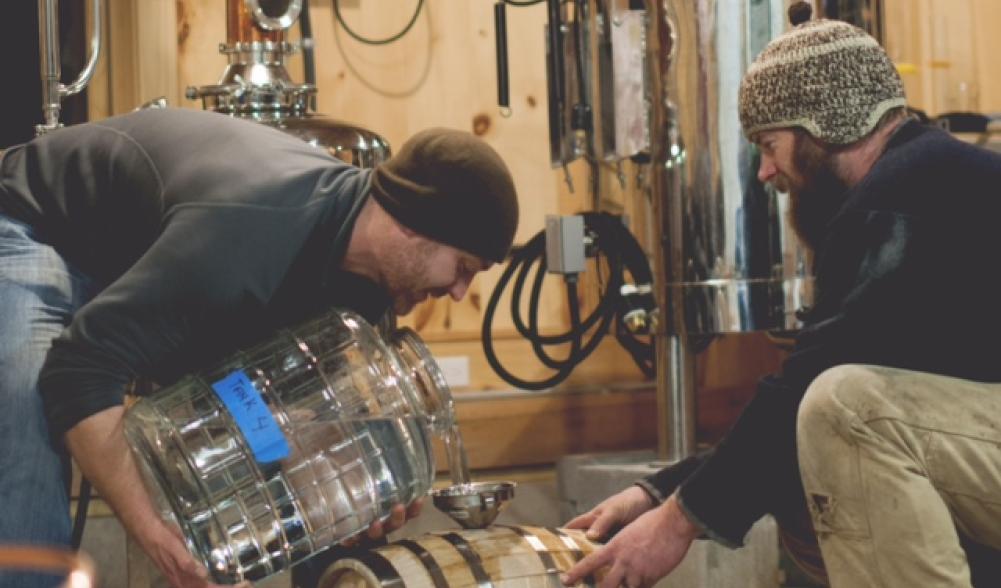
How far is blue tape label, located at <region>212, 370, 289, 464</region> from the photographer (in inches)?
77.7

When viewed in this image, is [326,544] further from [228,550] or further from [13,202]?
[13,202]

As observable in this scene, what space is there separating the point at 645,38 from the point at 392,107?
0.73 m

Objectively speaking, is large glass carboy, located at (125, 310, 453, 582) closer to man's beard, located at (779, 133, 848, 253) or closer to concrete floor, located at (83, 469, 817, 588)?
concrete floor, located at (83, 469, 817, 588)

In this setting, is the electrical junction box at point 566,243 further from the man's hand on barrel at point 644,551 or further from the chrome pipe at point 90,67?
the man's hand on barrel at point 644,551

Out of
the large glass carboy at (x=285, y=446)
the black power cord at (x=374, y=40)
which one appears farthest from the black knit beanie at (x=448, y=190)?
the black power cord at (x=374, y=40)

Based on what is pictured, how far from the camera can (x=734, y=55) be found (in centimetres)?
321

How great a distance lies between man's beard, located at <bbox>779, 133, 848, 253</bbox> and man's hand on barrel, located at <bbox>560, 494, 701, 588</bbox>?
51 cm

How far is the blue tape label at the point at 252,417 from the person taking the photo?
77.7 inches

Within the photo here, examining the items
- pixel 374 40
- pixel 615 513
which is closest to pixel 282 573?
pixel 615 513

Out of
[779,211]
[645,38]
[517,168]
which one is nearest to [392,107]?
[517,168]

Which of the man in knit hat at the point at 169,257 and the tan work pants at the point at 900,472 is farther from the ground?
the man in knit hat at the point at 169,257

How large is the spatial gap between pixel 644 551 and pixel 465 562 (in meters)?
0.28

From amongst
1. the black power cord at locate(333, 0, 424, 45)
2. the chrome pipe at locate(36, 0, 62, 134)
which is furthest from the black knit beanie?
the black power cord at locate(333, 0, 424, 45)

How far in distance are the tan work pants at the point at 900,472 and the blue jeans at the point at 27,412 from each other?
1048mm
